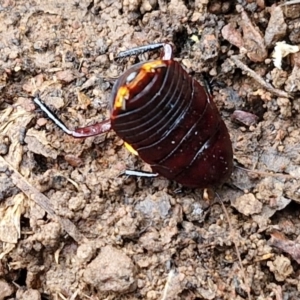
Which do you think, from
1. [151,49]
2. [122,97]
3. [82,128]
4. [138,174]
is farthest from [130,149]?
[151,49]

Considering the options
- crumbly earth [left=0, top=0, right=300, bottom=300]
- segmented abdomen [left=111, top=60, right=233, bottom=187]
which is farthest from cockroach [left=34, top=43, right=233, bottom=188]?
crumbly earth [left=0, top=0, right=300, bottom=300]

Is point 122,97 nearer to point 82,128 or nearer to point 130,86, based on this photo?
point 130,86

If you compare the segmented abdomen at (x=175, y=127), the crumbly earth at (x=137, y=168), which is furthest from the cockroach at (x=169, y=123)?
the crumbly earth at (x=137, y=168)

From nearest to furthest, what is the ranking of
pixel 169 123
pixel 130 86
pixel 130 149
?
pixel 130 86, pixel 169 123, pixel 130 149

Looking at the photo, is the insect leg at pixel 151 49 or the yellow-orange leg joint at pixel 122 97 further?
the insect leg at pixel 151 49

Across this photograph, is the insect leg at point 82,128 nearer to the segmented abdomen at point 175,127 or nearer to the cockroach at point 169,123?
the cockroach at point 169,123

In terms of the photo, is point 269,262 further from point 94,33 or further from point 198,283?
point 94,33

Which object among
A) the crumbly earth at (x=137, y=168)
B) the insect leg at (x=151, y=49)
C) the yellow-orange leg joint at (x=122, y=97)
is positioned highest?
the yellow-orange leg joint at (x=122, y=97)
